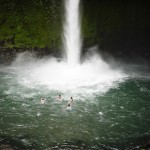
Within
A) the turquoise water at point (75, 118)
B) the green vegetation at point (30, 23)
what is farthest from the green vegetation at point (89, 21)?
the turquoise water at point (75, 118)

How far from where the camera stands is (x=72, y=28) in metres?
46.5

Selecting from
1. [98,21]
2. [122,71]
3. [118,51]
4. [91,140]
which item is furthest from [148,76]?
[91,140]

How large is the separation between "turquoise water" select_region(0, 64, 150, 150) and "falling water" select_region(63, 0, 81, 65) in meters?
11.8

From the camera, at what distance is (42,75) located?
127 feet

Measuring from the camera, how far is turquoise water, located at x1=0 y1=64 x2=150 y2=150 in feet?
75.8

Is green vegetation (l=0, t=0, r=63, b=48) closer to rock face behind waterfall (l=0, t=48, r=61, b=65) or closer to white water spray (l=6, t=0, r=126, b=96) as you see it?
rock face behind waterfall (l=0, t=48, r=61, b=65)

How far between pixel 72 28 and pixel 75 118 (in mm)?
22318

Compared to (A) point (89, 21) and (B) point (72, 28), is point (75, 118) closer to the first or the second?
(B) point (72, 28)

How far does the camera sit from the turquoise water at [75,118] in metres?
23.1

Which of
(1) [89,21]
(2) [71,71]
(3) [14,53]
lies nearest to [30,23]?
(3) [14,53]

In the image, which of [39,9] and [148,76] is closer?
[148,76]

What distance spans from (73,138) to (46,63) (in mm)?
21334

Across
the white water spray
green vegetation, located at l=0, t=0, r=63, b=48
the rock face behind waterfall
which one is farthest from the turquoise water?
green vegetation, located at l=0, t=0, r=63, b=48

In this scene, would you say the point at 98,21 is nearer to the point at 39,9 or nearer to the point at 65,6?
the point at 65,6
